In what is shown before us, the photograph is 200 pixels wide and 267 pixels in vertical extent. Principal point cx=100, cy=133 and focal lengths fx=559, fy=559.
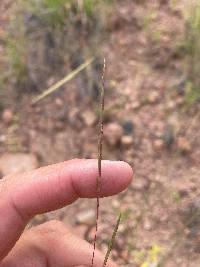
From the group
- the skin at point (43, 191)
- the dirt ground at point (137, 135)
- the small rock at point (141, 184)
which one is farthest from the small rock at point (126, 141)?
the skin at point (43, 191)

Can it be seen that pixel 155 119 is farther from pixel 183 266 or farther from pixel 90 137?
pixel 183 266

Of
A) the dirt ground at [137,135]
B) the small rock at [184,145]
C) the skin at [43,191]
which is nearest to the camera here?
the skin at [43,191]

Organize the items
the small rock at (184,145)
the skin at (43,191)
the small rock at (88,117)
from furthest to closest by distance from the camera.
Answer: the small rock at (88,117) → the small rock at (184,145) → the skin at (43,191)

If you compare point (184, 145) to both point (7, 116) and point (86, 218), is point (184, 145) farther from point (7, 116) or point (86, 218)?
point (7, 116)

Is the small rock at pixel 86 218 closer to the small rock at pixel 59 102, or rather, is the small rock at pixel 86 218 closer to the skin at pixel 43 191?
the small rock at pixel 59 102

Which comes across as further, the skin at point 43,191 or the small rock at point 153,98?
the small rock at point 153,98

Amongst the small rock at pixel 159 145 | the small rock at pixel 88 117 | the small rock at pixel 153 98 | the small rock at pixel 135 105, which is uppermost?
the small rock at pixel 153 98

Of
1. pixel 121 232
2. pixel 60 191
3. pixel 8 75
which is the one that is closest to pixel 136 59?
pixel 8 75

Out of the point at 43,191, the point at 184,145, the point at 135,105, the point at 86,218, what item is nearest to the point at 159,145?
the point at 184,145
